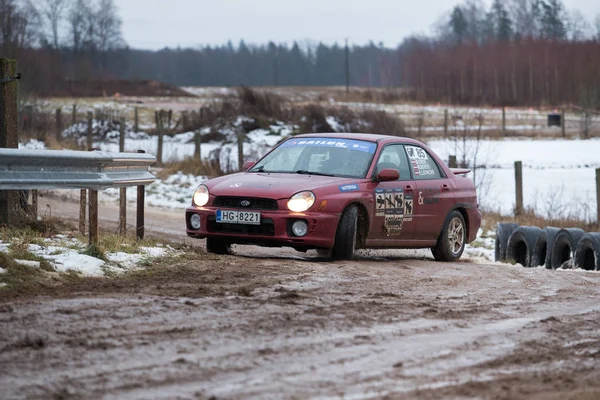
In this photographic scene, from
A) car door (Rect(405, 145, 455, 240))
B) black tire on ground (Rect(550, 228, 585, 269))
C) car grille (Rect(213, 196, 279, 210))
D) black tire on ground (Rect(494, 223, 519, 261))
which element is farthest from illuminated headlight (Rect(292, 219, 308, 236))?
black tire on ground (Rect(494, 223, 519, 261))

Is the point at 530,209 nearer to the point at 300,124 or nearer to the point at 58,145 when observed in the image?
the point at 58,145

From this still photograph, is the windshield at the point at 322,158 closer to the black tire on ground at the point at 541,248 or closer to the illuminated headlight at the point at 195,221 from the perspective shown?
the illuminated headlight at the point at 195,221

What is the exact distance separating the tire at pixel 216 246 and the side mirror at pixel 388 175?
5.55ft

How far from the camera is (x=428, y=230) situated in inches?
465

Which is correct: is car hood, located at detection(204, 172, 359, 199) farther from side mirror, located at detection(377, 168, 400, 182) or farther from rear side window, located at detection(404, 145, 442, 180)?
rear side window, located at detection(404, 145, 442, 180)

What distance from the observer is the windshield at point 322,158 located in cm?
1108

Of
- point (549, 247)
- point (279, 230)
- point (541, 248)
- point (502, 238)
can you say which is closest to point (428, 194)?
point (279, 230)

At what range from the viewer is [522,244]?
15.0m

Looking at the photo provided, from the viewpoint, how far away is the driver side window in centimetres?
1139

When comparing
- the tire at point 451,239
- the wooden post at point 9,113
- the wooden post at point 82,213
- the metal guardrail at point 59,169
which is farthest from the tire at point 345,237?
the wooden post at point 9,113


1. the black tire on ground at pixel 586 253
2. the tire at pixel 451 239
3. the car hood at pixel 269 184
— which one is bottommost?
the black tire on ground at pixel 586 253

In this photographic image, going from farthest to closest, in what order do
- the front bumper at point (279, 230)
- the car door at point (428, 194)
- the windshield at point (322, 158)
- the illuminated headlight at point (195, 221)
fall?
the car door at point (428, 194)
the windshield at point (322, 158)
the illuminated headlight at point (195, 221)
the front bumper at point (279, 230)

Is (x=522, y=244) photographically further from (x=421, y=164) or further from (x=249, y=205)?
(x=249, y=205)

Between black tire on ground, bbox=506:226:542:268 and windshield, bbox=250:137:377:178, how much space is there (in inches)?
164
